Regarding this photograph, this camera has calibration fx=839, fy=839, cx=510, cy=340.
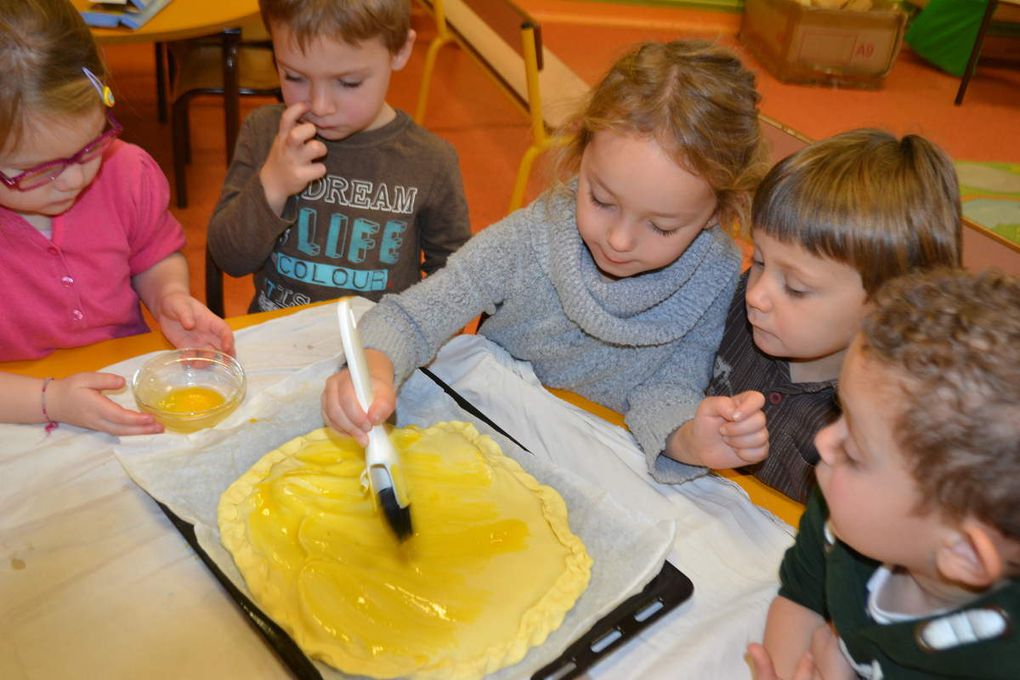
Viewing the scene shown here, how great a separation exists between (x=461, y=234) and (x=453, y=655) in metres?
0.97

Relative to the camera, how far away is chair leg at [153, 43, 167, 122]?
3.44 metres

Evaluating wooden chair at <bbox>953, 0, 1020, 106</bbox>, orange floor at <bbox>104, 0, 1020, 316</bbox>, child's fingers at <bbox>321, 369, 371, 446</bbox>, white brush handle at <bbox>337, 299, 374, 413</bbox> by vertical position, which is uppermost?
white brush handle at <bbox>337, 299, 374, 413</bbox>

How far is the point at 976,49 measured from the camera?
15.4ft

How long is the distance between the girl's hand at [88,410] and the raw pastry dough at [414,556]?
173 millimetres

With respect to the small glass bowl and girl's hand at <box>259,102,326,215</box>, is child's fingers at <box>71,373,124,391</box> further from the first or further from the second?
girl's hand at <box>259,102,326,215</box>

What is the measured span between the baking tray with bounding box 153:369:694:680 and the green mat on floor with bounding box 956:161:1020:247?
1662 millimetres

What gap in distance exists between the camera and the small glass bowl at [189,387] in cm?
115

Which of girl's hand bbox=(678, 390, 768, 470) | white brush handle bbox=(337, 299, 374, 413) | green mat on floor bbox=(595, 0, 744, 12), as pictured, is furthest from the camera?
green mat on floor bbox=(595, 0, 744, 12)

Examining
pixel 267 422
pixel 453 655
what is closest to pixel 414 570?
pixel 453 655

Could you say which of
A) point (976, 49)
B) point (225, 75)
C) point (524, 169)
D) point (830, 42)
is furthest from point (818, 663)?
point (976, 49)

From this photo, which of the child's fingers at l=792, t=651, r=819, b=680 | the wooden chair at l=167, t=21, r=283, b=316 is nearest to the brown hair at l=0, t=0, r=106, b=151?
the child's fingers at l=792, t=651, r=819, b=680

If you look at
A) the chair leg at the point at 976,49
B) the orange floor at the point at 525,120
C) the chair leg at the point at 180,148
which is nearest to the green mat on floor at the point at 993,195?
the orange floor at the point at 525,120

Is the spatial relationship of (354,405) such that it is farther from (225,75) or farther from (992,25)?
(992,25)

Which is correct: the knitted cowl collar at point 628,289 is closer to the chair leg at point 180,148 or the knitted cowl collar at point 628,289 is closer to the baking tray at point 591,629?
the baking tray at point 591,629
